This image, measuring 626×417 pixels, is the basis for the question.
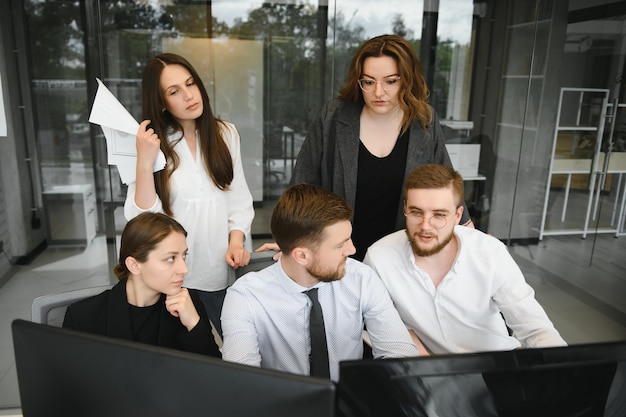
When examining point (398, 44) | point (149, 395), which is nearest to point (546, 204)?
point (398, 44)

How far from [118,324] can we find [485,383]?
3.65 ft

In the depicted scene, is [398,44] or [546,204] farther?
[546,204]

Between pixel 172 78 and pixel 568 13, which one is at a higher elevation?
pixel 568 13

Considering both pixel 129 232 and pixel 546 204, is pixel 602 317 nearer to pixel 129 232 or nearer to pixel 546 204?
pixel 546 204

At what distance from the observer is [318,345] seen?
4.97ft

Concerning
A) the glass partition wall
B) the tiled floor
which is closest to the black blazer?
the tiled floor

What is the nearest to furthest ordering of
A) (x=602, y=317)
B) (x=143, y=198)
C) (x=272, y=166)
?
(x=143, y=198) < (x=602, y=317) < (x=272, y=166)

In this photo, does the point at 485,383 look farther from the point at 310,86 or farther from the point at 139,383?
the point at 310,86

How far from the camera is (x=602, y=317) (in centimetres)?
397

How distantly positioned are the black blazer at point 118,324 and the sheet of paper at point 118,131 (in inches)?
19.1

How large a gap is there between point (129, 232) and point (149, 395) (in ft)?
3.05

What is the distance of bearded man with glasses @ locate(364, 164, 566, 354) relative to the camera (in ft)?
5.58

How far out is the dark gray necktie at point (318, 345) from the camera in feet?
4.92

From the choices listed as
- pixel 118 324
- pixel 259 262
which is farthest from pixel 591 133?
pixel 118 324
